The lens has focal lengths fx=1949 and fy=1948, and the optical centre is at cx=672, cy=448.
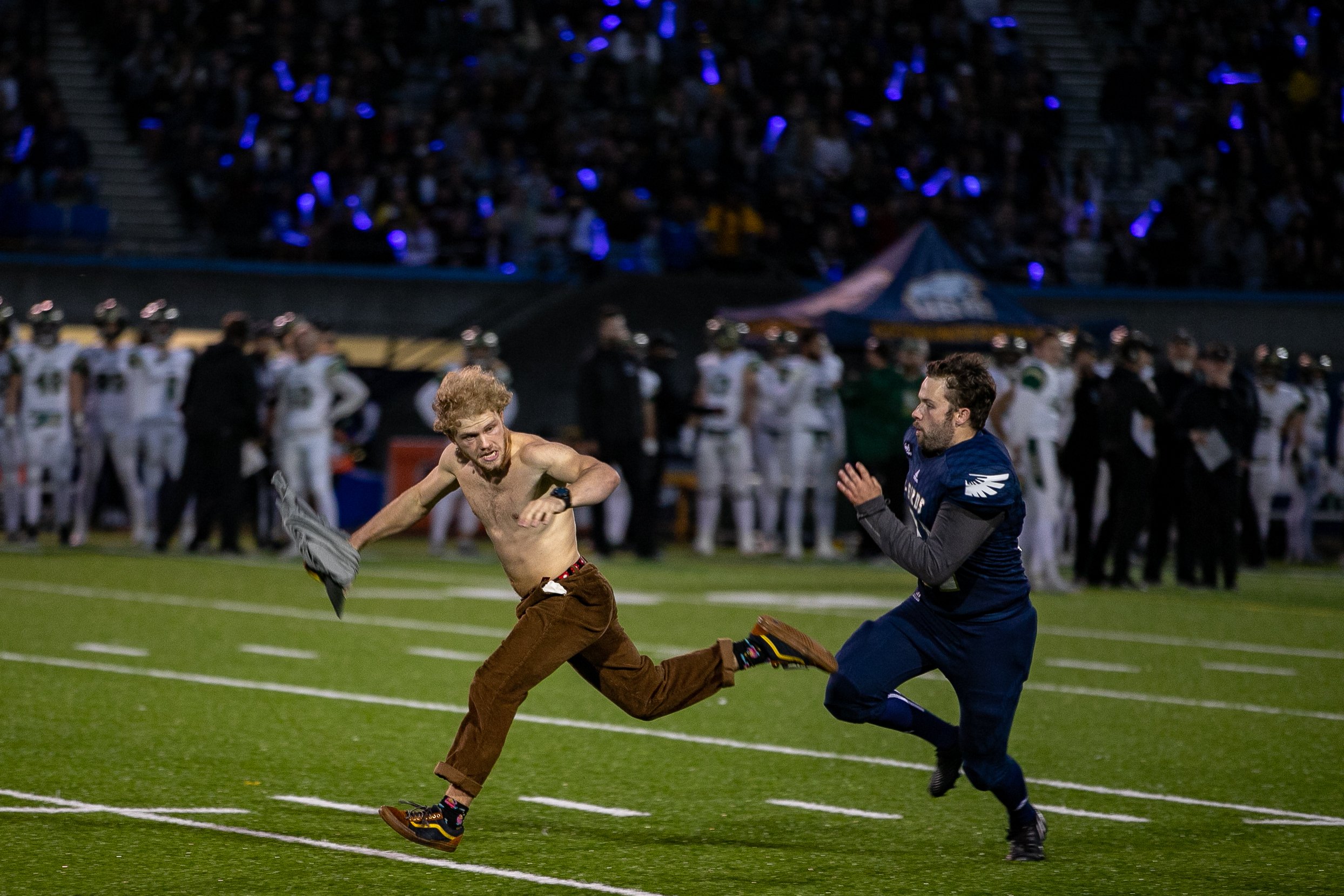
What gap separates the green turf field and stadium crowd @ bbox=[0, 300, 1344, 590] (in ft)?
6.16

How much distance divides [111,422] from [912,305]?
8557mm

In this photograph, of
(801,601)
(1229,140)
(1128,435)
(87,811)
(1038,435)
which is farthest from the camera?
(1229,140)

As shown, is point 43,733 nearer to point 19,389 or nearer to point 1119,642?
point 1119,642

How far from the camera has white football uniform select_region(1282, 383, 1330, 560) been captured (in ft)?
66.4

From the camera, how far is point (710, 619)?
13.2 meters

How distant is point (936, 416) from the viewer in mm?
6254

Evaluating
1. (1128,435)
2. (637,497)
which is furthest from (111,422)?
(1128,435)

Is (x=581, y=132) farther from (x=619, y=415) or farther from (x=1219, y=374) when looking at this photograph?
(x=1219, y=374)

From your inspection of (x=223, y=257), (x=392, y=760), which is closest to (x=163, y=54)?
(x=223, y=257)

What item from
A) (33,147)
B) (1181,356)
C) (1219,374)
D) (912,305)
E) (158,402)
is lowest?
(158,402)

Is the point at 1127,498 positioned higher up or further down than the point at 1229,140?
further down

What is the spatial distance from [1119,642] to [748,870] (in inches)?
282

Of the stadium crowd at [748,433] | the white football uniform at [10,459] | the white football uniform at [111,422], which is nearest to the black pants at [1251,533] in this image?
the stadium crowd at [748,433]

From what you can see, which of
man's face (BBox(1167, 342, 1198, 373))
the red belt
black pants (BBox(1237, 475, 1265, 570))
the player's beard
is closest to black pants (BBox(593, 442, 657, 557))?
man's face (BBox(1167, 342, 1198, 373))
